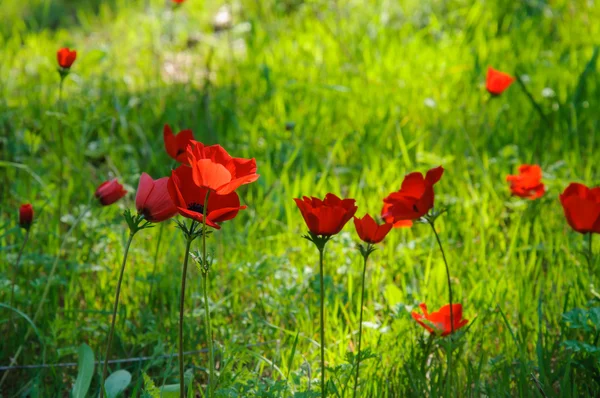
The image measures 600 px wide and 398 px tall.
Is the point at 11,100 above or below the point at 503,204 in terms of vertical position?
above

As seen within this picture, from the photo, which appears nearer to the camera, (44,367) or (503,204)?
(44,367)

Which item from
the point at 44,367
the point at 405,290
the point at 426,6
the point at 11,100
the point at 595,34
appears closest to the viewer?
the point at 44,367

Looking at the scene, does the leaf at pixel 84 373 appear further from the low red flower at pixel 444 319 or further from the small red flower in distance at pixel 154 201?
the low red flower at pixel 444 319

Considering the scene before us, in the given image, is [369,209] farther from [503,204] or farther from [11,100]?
[11,100]

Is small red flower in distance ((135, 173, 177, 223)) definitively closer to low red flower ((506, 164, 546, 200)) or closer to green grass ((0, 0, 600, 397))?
green grass ((0, 0, 600, 397))

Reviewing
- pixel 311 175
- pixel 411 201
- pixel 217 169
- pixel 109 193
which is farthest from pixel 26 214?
pixel 311 175

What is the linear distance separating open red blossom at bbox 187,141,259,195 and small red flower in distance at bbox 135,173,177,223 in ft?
0.31

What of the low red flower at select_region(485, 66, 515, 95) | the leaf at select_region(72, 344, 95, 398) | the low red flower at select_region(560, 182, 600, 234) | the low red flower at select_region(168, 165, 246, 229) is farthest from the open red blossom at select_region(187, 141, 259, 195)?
the low red flower at select_region(485, 66, 515, 95)

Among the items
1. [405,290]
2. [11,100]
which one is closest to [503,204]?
[405,290]

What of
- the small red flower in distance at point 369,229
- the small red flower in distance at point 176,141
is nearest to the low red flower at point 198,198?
the small red flower in distance at point 369,229

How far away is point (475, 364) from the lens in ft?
5.65

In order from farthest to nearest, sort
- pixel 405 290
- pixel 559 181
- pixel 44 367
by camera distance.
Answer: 1. pixel 559 181
2. pixel 405 290
3. pixel 44 367

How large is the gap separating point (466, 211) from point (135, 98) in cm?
154

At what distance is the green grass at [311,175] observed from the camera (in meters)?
1.72
